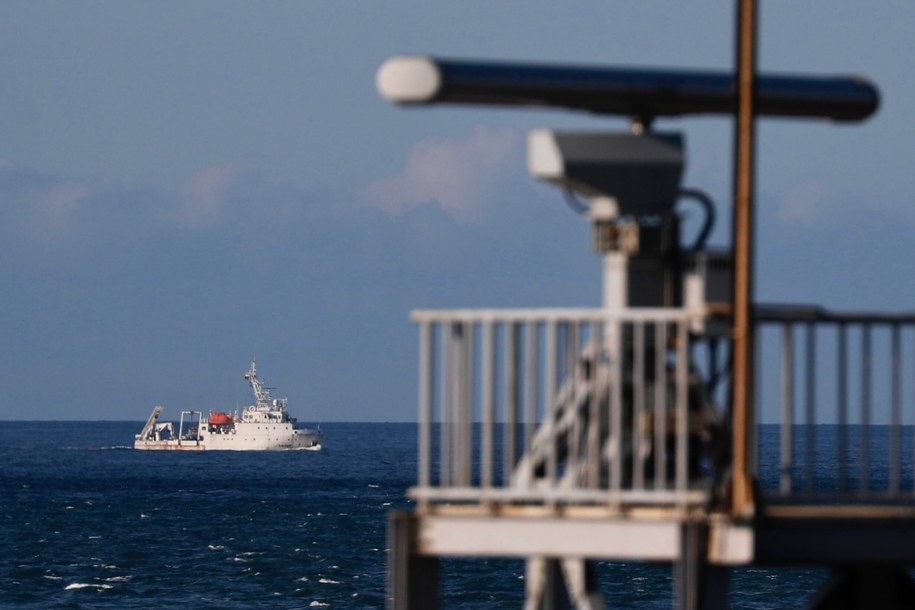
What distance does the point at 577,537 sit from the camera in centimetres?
1214

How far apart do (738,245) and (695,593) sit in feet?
6.14

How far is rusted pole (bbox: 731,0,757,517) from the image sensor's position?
11867mm

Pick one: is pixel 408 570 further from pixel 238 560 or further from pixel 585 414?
pixel 238 560

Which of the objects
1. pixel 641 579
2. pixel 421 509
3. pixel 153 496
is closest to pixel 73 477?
pixel 153 496

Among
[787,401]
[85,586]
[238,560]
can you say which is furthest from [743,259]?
[238,560]

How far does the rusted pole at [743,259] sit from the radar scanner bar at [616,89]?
572 mm

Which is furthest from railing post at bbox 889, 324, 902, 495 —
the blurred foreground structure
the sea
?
the sea

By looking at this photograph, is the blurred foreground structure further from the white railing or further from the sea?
the sea

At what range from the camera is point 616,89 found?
12.5 m

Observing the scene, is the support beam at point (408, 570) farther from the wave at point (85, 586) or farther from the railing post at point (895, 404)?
the wave at point (85, 586)

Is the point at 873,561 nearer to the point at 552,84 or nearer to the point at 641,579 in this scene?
the point at 552,84

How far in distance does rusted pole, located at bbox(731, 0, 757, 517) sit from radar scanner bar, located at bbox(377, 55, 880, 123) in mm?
572

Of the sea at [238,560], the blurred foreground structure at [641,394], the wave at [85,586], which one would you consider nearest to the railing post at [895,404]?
the blurred foreground structure at [641,394]

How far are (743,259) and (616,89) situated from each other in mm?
1299
